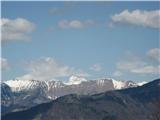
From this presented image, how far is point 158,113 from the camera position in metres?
119

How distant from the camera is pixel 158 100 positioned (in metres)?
124

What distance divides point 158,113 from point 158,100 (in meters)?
6.13
